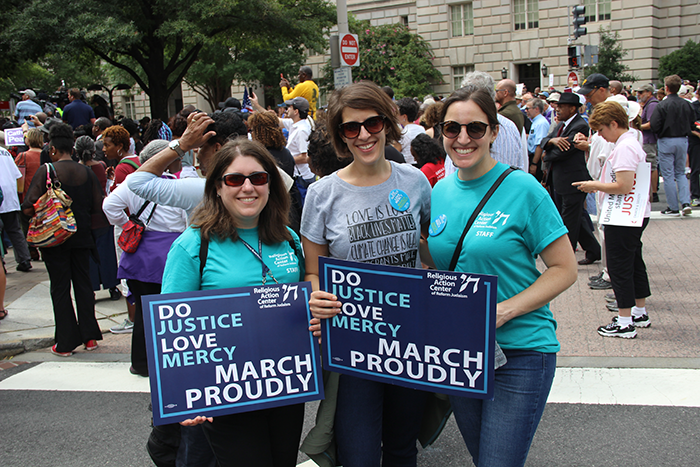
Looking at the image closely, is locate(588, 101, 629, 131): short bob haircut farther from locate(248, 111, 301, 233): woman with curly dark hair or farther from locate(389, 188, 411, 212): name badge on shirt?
locate(389, 188, 411, 212): name badge on shirt

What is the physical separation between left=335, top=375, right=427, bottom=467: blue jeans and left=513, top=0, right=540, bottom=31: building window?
33.2 m

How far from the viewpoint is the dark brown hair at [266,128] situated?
5887 millimetres

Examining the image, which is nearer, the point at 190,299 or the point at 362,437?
the point at 190,299

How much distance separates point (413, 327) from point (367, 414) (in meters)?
0.52

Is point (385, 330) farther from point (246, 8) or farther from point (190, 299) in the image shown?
point (246, 8)

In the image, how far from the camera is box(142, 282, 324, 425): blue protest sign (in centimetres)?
242

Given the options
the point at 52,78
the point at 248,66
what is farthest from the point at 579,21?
the point at 52,78

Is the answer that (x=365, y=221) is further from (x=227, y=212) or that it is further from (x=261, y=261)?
(x=227, y=212)

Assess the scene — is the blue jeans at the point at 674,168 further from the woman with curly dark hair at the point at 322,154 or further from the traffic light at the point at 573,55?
the woman with curly dark hair at the point at 322,154

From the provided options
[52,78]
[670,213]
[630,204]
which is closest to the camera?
[630,204]

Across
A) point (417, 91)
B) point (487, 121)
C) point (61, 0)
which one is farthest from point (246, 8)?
point (487, 121)

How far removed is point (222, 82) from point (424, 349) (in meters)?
39.8

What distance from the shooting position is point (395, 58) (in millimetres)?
33719

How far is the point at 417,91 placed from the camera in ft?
109
